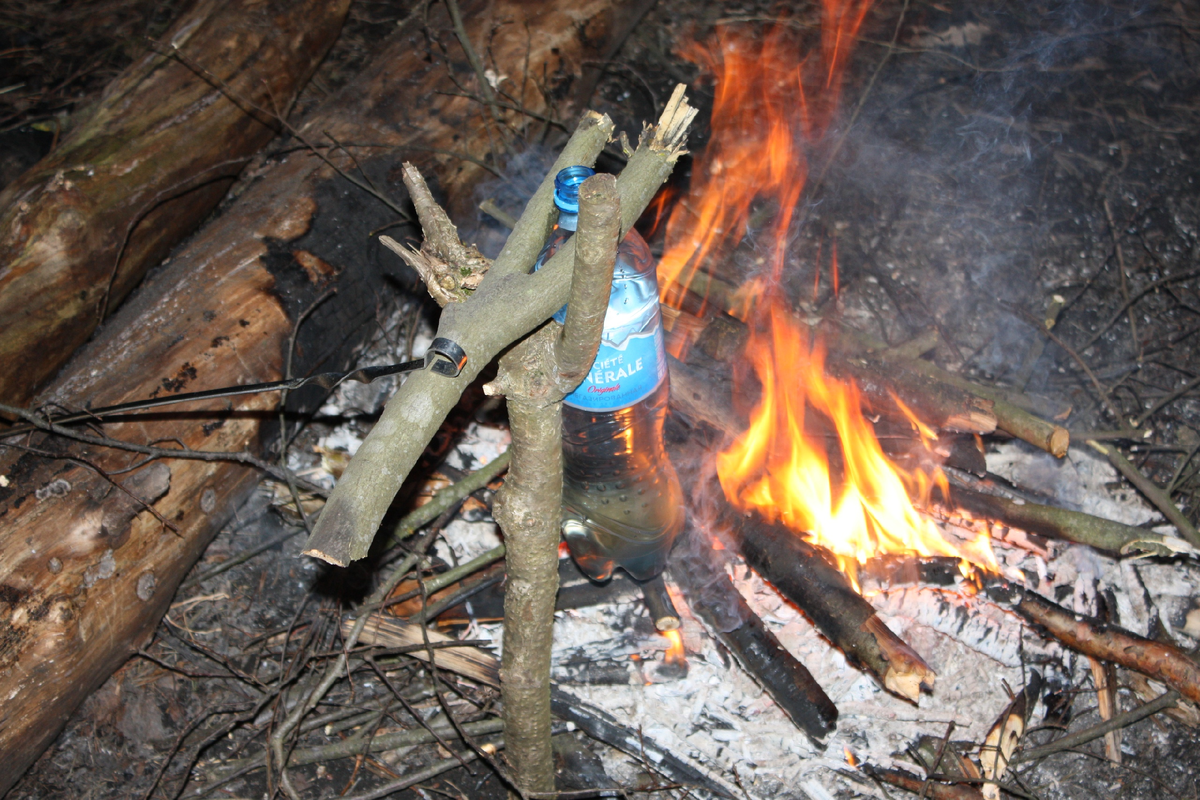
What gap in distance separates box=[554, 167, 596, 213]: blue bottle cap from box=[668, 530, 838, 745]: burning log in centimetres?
156

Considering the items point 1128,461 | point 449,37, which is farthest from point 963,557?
point 449,37

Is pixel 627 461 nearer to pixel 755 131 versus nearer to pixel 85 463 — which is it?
pixel 85 463

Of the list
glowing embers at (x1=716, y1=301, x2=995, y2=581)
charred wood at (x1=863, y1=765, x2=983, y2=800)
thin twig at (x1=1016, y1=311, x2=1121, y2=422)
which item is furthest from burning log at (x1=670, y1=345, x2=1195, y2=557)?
charred wood at (x1=863, y1=765, x2=983, y2=800)

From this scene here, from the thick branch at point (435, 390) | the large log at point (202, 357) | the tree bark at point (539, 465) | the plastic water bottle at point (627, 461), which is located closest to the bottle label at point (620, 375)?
the plastic water bottle at point (627, 461)

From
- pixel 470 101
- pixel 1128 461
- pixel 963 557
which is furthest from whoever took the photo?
pixel 470 101

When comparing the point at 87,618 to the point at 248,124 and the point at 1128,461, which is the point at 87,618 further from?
the point at 1128,461

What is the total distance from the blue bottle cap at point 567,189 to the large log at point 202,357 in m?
1.56

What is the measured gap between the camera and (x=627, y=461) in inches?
110

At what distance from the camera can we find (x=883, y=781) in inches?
98.5

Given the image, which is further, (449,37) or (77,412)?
(449,37)

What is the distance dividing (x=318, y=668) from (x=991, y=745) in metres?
2.51

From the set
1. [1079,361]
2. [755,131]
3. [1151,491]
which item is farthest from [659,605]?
[755,131]

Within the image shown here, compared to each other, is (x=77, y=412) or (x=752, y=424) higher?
(x=752, y=424)

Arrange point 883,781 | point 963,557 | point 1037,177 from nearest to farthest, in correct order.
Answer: point 883,781
point 963,557
point 1037,177
